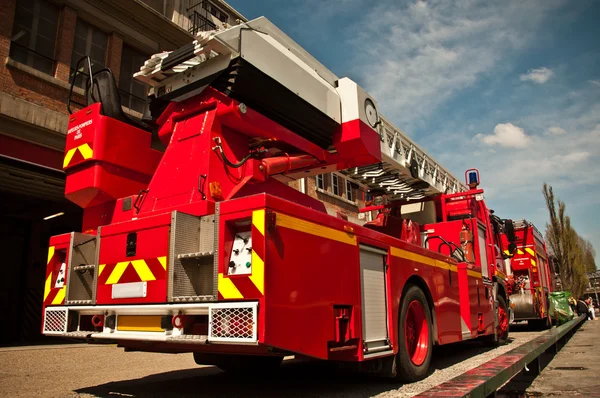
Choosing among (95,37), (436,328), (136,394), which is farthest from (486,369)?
(95,37)

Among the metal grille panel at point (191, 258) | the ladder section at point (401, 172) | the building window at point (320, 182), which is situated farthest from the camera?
the building window at point (320, 182)

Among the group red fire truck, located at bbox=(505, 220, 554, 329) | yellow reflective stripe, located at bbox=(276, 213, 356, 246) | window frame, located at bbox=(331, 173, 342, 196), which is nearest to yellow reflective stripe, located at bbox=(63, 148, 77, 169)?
yellow reflective stripe, located at bbox=(276, 213, 356, 246)

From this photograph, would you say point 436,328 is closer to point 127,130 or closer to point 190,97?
point 190,97

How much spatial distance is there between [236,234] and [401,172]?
514cm

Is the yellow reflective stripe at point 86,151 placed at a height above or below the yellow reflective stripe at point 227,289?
above

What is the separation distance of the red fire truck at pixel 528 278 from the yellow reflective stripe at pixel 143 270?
1065cm

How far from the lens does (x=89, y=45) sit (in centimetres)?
1198

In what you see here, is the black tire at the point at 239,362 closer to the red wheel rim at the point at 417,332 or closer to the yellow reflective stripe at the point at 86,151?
the red wheel rim at the point at 417,332

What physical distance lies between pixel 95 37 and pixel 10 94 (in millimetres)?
3261

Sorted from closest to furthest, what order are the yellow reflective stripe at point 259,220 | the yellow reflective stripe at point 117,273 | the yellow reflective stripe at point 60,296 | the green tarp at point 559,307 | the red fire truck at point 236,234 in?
the yellow reflective stripe at point 259,220 → the red fire truck at point 236,234 → the yellow reflective stripe at point 117,273 → the yellow reflective stripe at point 60,296 → the green tarp at point 559,307

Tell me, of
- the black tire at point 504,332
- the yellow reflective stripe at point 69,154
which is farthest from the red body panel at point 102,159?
the black tire at point 504,332

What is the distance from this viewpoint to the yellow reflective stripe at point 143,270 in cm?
368

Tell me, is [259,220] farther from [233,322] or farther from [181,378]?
[181,378]

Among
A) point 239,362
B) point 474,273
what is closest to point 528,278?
point 474,273
